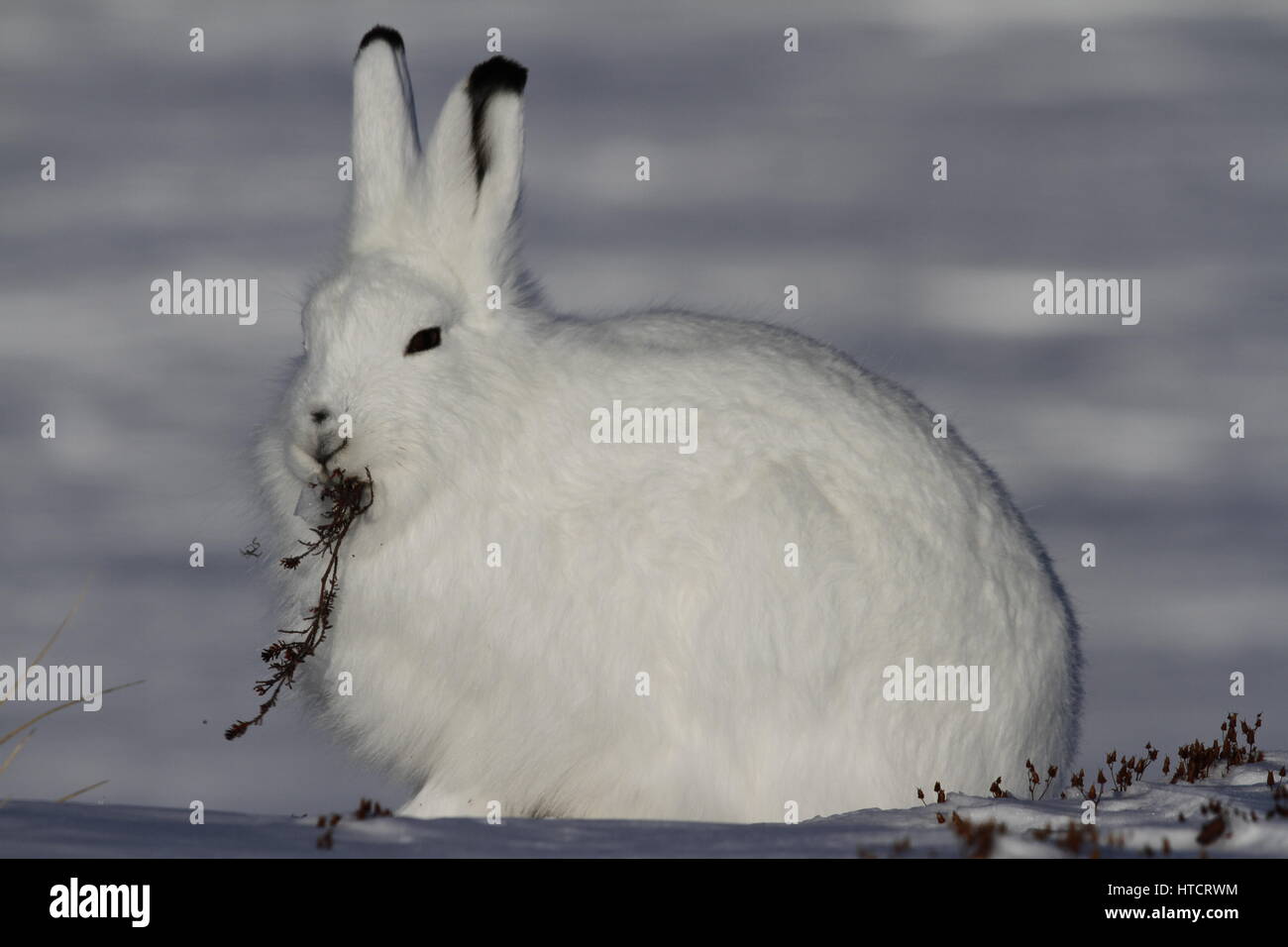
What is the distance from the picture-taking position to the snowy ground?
14.5 ft

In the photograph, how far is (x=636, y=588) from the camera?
20.9ft

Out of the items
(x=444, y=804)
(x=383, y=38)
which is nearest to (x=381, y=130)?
(x=383, y=38)

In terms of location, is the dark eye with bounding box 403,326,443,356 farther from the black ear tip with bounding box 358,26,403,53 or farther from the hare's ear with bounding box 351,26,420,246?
the black ear tip with bounding box 358,26,403,53

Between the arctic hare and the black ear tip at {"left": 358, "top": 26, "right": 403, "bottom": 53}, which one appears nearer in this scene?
the arctic hare

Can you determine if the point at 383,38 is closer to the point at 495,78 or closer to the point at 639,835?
the point at 495,78

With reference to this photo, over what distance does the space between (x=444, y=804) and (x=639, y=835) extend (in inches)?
79.8

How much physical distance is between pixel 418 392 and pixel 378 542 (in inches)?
28.6

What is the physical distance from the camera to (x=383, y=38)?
7133 millimetres

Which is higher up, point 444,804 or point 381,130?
point 381,130

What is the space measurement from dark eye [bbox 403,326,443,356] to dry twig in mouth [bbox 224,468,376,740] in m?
0.61

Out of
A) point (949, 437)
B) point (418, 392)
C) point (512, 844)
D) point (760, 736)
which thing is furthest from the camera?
point (949, 437)

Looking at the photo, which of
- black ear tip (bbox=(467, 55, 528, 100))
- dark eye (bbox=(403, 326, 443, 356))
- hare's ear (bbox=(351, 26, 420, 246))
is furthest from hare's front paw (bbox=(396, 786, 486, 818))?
black ear tip (bbox=(467, 55, 528, 100))
